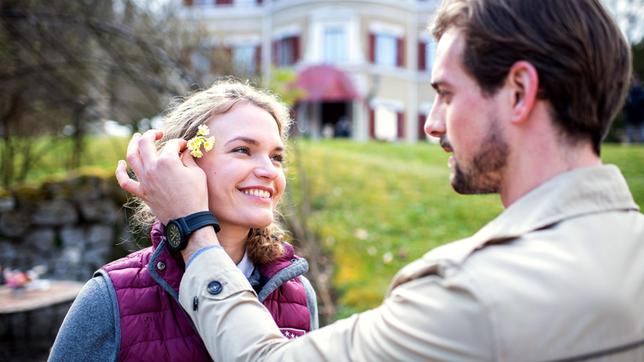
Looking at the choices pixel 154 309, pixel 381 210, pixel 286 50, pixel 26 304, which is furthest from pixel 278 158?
pixel 286 50

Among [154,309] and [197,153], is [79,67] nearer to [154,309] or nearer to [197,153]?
[197,153]

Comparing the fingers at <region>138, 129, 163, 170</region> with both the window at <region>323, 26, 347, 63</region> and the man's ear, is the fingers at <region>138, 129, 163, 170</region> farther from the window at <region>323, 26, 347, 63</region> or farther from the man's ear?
the window at <region>323, 26, 347, 63</region>

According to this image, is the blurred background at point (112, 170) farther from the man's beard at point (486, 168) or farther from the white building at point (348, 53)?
the white building at point (348, 53)

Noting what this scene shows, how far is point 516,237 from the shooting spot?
1396 millimetres

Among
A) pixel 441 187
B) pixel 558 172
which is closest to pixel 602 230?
pixel 558 172

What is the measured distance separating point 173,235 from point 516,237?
899 millimetres

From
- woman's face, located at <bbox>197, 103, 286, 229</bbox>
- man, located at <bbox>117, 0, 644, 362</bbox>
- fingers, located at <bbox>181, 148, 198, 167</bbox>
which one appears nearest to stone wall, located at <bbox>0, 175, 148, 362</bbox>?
woman's face, located at <bbox>197, 103, 286, 229</bbox>

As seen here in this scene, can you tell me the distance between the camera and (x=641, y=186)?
10.9m

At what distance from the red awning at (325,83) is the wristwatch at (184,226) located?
70.7ft

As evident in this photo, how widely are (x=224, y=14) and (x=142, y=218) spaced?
25.2 metres

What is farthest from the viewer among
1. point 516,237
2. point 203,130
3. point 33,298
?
point 33,298

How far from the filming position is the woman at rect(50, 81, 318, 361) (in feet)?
6.22

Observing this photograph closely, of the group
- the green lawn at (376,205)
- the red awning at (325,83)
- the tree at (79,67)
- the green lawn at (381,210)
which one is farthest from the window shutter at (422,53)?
the tree at (79,67)

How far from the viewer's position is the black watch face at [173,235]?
5.89 feet
